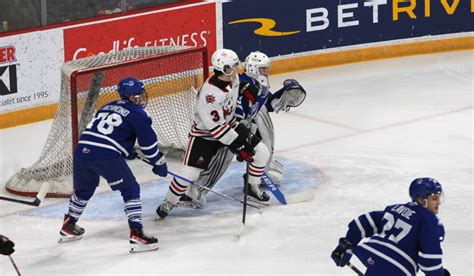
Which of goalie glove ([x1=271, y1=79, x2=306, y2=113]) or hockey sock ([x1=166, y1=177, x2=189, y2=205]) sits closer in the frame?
hockey sock ([x1=166, y1=177, x2=189, y2=205])

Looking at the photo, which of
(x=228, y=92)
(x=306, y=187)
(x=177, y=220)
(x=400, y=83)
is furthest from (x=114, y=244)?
(x=400, y=83)

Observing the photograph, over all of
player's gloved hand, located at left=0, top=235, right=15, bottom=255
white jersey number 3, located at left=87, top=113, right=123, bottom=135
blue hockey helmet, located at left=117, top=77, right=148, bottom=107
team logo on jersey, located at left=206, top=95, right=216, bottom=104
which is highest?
blue hockey helmet, located at left=117, top=77, right=148, bottom=107

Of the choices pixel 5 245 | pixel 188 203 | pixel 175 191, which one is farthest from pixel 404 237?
pixel 188 203

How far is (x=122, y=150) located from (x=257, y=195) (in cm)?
120

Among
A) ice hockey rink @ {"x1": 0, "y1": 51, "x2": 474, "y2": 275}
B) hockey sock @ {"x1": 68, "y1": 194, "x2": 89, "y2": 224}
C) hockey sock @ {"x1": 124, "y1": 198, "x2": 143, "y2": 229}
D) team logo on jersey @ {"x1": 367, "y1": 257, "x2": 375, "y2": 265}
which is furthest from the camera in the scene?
hockey sock @ {"x1": 68, "y1": 194, "x2": 89, "y2": 224}

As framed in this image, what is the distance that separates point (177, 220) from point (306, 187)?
1053 millimetres

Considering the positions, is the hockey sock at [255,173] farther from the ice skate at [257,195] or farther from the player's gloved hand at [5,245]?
the player's gloved hand at [5,245]

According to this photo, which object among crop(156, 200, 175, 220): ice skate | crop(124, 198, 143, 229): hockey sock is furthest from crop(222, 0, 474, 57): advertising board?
crop(124, 198, 143, 229): hockey sock

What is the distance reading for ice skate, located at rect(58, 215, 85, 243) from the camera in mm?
7141

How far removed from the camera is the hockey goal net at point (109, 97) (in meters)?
8.05

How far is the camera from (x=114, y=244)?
7.12 metres

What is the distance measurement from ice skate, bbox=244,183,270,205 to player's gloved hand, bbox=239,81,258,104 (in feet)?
1.87

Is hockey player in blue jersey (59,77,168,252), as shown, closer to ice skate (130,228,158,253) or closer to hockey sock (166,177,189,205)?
ice skate (130,228,158,253)

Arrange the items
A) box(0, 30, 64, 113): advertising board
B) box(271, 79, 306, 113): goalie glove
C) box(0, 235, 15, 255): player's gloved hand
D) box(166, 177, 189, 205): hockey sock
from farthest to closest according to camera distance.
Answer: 1. box(0, 30, 64, 113): advertising board
2. box(271, 79, 306, 113): goalie glove
3. box(166, 177, 189, 205): hockey sock
4. box(0, 235, 15, 255): player's gloved hand
